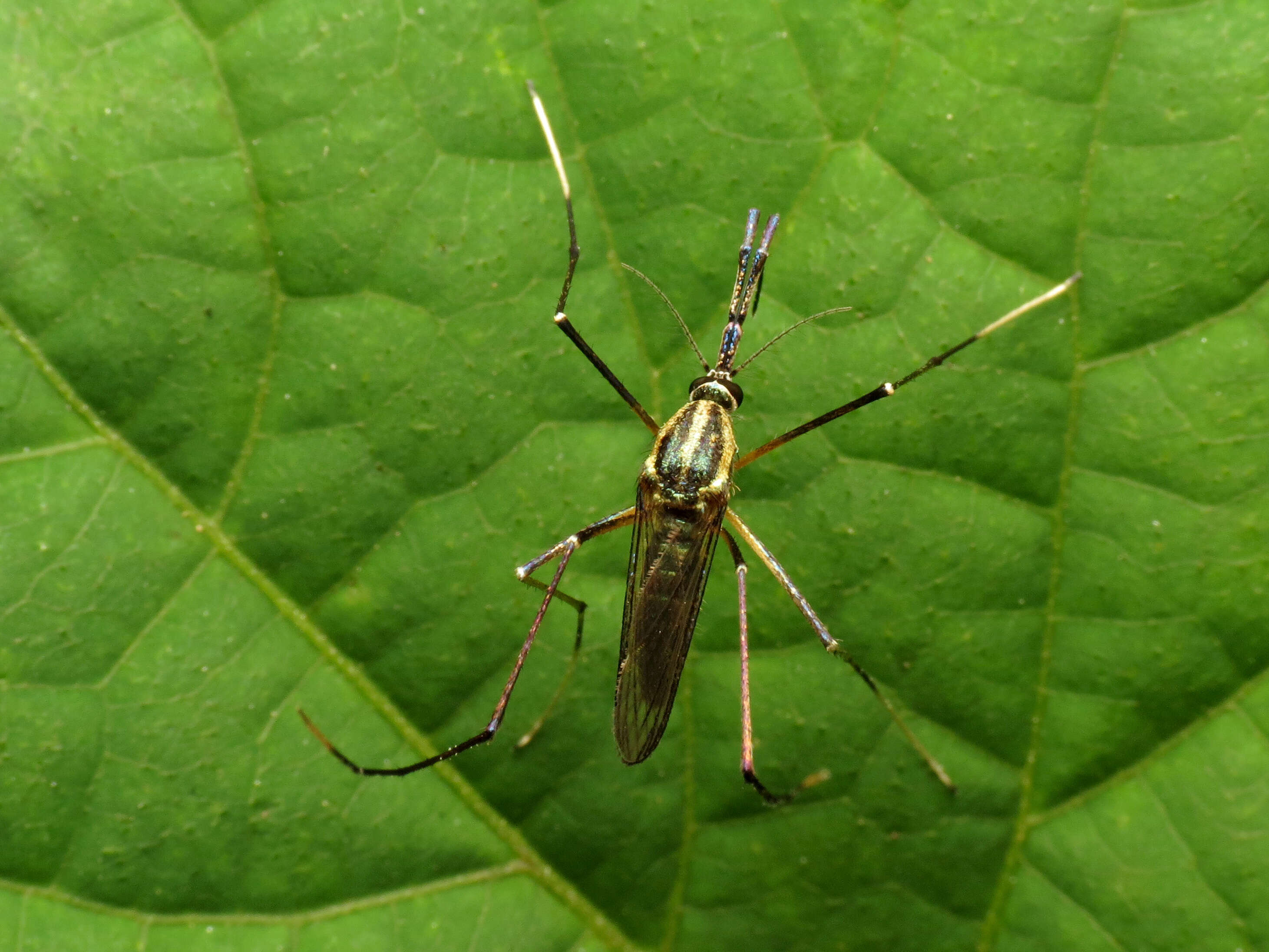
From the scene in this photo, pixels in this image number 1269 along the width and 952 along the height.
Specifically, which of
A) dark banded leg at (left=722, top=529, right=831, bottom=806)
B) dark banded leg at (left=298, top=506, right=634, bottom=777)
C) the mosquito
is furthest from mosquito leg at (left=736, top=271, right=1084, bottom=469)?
dark banded leg at (left=298, top=506, right=634, bottom=777)

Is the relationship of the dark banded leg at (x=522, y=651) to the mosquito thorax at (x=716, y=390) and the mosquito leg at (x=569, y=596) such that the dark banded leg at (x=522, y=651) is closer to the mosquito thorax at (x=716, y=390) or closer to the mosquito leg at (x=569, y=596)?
the mosquito leg at (x=569, y=596)

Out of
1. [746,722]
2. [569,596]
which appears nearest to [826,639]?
[746,722]

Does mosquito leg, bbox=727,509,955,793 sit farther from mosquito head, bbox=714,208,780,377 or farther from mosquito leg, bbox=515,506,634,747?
mosquito head, bbox=714,208,780,377

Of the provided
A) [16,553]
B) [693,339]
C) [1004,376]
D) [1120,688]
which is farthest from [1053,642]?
[16,553]

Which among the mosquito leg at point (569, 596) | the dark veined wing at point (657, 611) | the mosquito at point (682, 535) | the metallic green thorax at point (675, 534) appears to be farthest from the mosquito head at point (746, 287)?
Result: the mosquito leg at point (569, 596)

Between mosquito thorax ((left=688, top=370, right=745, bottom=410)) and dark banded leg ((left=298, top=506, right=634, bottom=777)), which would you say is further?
mosquito thorax ((left=688, top=370, right=745, bottom=410))

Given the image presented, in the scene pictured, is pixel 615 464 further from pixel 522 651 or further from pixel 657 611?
pixel 522 651
